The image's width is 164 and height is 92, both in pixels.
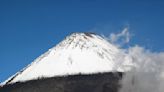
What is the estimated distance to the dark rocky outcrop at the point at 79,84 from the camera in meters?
60.7

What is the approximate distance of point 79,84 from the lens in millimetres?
61219

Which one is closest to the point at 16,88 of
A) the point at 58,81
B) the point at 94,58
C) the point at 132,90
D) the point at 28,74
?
the point at 28,74

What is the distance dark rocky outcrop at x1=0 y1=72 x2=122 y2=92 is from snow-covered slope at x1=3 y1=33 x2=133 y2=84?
110 cm

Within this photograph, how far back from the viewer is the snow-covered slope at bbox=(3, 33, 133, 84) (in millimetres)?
65062

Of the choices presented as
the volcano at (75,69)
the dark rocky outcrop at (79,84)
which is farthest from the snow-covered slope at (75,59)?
the dark rocky outcrop at (79,84)

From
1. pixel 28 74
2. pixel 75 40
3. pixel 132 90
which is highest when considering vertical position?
pixel 75 40

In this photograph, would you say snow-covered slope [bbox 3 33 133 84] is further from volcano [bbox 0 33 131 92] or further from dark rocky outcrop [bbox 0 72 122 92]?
dark rocky outcrop [bbox 0 72 122 92]

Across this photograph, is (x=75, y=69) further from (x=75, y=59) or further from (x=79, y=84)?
(x=75, y=59)

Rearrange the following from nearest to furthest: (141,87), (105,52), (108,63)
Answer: (141,87) → (108,63) → (105,52)

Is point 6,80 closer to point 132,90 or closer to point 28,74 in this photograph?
point 28,74

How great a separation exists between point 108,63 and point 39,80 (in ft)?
36.3

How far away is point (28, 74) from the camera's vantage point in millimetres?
69812

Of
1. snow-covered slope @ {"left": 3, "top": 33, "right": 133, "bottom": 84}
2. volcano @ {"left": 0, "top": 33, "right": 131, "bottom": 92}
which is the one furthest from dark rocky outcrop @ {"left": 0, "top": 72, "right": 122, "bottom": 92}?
snow-covered slope @ {"left": 3, "top": 33, "right": 133, "bottom": 84}

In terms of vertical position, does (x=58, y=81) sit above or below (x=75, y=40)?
below
